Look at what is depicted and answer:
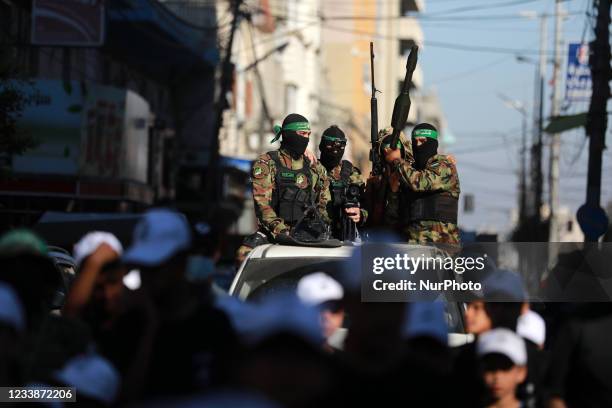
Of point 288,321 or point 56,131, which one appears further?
point 56,131

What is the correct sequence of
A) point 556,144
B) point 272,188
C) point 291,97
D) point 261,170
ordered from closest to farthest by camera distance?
point 261,170 → point 272,188 → point 556,144 → point 291,97

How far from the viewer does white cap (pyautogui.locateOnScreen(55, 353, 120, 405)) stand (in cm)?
511

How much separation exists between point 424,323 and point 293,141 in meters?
5.33

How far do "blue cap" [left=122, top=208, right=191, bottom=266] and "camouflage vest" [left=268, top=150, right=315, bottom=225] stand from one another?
5073mm

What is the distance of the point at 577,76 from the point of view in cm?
3756

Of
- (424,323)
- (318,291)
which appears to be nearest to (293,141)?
(318,291)

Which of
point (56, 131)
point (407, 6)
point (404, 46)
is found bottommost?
point (56, 131)

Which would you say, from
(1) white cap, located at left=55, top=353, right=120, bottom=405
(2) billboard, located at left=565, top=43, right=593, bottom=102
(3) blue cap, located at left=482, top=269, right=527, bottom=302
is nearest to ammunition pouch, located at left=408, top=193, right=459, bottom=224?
(3) blue cap, located at left=482, top=269, right=527, bottom=302

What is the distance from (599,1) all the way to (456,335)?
1867 centimetres

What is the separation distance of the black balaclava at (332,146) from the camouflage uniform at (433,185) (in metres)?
1.00

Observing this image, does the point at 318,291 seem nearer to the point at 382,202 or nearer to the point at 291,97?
the point at 382,202

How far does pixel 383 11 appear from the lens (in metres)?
80.7

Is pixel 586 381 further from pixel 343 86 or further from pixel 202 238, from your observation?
pixel 343 86

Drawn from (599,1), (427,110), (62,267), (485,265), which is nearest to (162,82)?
(599,1)
